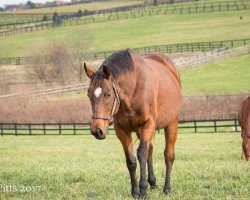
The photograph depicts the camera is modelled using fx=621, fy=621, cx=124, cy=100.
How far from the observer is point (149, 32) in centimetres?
9900

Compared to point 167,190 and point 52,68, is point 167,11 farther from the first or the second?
point 167,190

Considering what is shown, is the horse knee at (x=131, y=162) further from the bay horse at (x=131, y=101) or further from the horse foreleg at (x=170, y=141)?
the horse foreleg at (x=170, y=141)

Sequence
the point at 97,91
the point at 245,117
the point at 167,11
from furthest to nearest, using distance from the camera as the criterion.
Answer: the point at 167,11 < the point at 245,117 < the point at 97,91

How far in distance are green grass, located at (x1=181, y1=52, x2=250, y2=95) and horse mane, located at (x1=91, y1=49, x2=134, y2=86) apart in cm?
4448

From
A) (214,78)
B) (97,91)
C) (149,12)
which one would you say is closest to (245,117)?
(97,91)

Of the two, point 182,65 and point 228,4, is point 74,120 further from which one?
point 228,4

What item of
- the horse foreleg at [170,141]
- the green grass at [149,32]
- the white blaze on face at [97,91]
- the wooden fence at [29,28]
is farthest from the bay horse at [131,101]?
the wooden fence at [29,28]

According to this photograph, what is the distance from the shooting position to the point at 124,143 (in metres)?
9.44

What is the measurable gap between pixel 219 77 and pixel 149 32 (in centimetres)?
3825

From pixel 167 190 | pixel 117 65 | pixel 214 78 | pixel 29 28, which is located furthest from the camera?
pixel 29 28

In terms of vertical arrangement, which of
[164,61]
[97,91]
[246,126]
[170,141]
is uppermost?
[97,91]

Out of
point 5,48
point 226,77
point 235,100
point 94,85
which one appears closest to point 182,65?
point 226,77

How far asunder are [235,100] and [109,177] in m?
33.7

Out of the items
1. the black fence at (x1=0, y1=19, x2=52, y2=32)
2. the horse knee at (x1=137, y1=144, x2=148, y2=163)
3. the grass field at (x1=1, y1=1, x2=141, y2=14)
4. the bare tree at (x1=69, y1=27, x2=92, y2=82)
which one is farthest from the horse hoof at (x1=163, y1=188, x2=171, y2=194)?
the grass field at (x1=1, y1=1, x2=141, y2=14)
